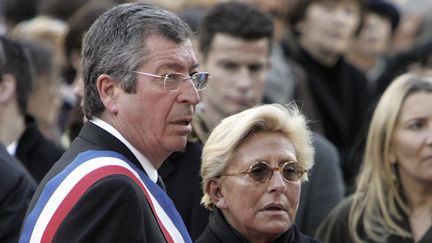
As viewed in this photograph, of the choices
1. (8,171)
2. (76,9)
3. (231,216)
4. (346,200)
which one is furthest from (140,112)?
(76,9)

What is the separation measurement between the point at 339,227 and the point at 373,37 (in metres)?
5.09

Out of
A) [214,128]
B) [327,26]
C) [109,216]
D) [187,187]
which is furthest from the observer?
[327,26]

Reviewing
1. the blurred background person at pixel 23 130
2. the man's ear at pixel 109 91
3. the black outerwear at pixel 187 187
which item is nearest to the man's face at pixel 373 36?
the blurred background person at pixel 23 130

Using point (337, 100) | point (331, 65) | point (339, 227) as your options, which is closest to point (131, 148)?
point (339, 227)

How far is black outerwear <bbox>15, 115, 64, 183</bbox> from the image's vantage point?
6.53 meters

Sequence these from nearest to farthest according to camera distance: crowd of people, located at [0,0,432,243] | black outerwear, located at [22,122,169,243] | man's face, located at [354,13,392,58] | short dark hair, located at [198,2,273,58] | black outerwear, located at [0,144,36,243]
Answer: black outerwear, located at [22,122,169,243], crowd of people, located at [0,0,432,243], black outerwear, located at [0,144,36,243], short dark hair, located at [198,2,273,58], man's face, located at [354,13,392,58]

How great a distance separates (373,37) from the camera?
1075 centimetres

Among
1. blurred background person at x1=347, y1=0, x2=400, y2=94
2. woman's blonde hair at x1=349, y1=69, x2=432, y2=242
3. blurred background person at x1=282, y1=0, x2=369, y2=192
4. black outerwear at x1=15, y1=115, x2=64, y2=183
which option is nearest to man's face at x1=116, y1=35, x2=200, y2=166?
woman's blonde hair at x1=349, y1=69, x2=432, y2=242

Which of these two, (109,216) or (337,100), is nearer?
(109,216)

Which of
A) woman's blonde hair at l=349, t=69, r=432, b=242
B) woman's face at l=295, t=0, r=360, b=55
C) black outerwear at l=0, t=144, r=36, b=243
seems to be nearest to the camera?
black outerwear at l=0, t=144, r=36, b=243

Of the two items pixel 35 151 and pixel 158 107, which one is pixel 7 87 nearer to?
pixel 35 151

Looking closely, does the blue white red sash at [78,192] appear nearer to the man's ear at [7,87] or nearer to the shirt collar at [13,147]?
the man's ear at [7,87]

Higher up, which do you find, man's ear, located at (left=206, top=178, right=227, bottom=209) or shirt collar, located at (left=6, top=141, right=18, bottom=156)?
man's ear, located at (left=206, top=178, right=227, bottom=209)

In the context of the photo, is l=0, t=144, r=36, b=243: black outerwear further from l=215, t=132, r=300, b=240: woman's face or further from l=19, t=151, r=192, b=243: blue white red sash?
l=19, t=151, r=192, b=243: blue white red sash
